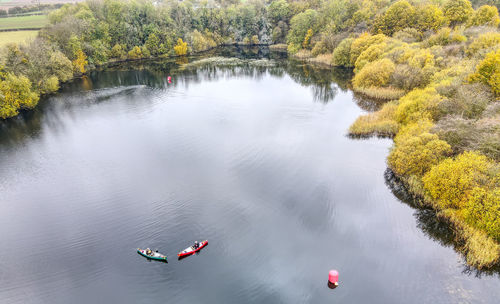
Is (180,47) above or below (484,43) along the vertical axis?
below

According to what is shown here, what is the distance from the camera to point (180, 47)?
365ft

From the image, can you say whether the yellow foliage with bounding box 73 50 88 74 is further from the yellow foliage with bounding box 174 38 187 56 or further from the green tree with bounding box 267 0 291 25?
the green tree with bounding box 267 0 291 25

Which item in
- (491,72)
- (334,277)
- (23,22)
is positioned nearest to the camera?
(334,277)

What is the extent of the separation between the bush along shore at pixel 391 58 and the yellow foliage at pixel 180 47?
0.40 meters

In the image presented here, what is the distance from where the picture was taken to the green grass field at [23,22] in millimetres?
98125

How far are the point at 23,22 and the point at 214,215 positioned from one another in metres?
124

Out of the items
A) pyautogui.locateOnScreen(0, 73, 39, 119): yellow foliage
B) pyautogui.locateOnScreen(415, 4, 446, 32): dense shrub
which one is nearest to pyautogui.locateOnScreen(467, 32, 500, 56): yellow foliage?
pyautogui.locateOnScreen(415, 4, 446, 32): dense shrub

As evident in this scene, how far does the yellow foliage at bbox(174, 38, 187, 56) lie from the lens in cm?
11112

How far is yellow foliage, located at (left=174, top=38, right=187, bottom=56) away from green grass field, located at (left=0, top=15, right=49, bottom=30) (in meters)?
47.1

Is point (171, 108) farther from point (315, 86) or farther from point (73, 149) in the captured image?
point (315, 86)

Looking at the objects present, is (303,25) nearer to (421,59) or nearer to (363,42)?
(363,42)

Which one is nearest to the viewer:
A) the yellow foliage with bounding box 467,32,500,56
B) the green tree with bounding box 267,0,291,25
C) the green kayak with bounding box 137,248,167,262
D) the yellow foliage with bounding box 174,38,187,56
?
the green kayak with bounding box 137,248,167,262

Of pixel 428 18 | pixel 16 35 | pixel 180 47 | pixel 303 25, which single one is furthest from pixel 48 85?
pixel 428 18

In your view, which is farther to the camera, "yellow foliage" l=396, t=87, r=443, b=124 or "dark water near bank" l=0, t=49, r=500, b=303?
"yellow foliage" l=396, t=87, r=443, b=124
